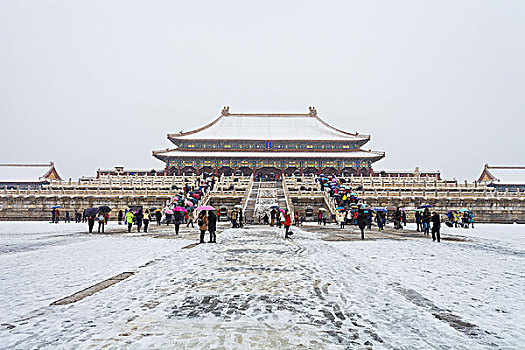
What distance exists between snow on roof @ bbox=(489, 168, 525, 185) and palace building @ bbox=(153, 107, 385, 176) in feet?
67.1

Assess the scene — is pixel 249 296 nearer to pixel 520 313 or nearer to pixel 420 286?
pixel 420 286

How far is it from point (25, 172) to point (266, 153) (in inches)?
1372

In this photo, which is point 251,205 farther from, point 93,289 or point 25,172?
point 25,172

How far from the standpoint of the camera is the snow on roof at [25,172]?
155ft

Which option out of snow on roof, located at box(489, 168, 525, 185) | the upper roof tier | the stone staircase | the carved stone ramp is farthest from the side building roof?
snow on roof, located at box(489, 168, 525, 185)

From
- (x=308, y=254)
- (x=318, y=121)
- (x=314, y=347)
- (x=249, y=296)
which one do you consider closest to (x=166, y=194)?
(x=308, y=254)

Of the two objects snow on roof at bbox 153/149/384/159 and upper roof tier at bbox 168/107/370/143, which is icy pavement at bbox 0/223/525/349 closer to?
snow on roof at bbox 153/149/384/159

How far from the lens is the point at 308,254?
10141 mm

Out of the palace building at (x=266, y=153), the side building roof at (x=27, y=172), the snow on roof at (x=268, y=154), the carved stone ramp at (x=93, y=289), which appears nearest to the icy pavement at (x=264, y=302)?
the carved stone ramp at (x=93, y=289)

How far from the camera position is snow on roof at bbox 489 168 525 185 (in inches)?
1951

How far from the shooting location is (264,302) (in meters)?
5.21

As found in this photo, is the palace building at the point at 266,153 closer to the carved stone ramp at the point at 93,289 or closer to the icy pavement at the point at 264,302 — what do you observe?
the icy pavement at the point at 264,302

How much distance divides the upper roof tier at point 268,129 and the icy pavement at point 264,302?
3860 centimetres

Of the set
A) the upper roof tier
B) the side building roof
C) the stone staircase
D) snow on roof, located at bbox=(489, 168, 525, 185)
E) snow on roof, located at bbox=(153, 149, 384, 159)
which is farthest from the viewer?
snow on roof, located at bbox=(489, 168, 525, 185)
